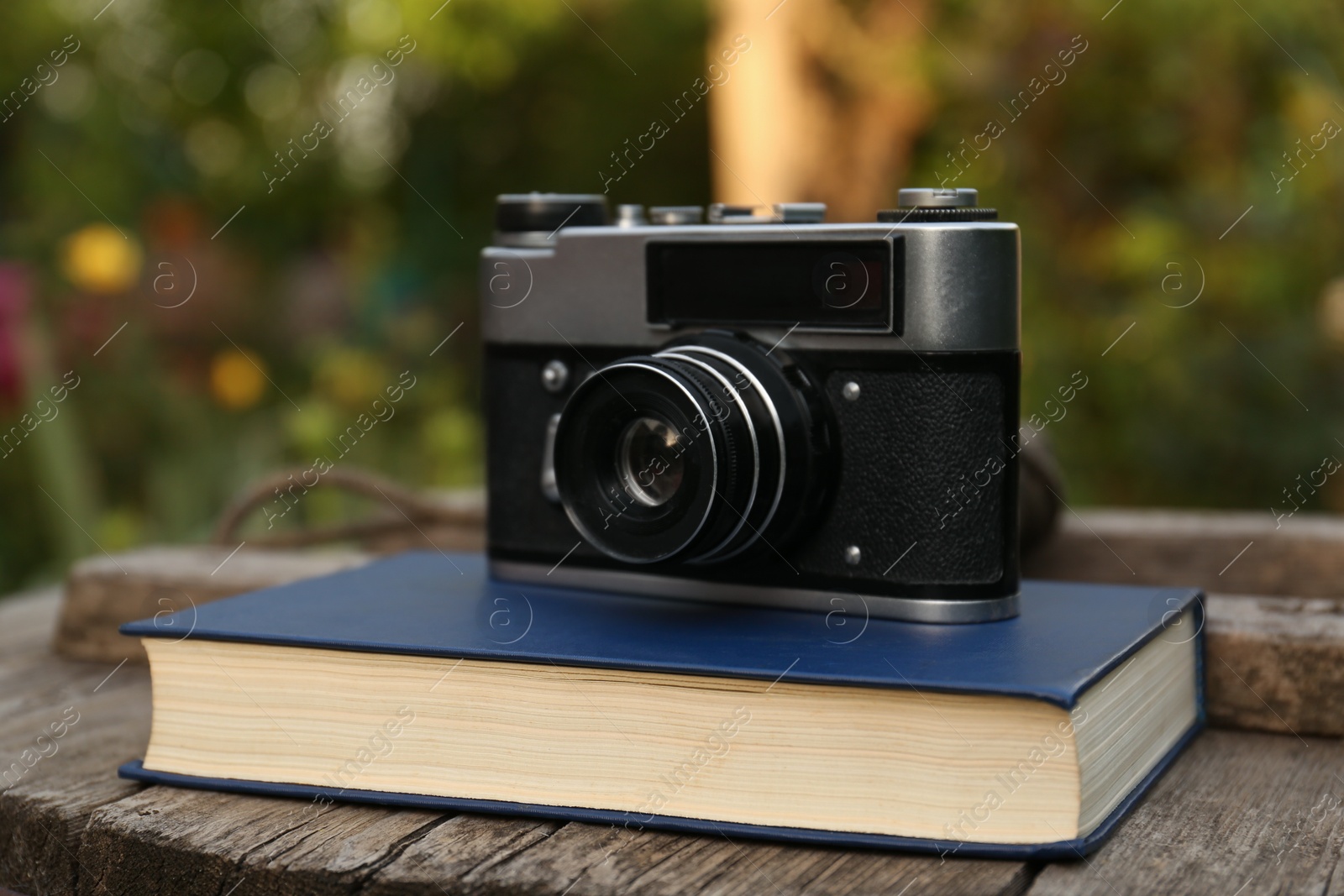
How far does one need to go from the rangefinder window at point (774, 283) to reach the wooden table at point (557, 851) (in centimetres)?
35

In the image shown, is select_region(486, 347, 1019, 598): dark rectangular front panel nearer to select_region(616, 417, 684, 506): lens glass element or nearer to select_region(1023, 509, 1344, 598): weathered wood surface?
select_region(616, 417, 684, 506): lens glass element

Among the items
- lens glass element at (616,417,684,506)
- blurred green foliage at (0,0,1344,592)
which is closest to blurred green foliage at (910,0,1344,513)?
blurred green foliage at (0,0,1344,592)

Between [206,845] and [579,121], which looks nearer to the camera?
[206,845]

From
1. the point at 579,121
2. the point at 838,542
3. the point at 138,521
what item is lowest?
the point at 138,521

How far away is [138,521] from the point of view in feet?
8.50

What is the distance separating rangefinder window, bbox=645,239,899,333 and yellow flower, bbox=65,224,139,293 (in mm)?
1466

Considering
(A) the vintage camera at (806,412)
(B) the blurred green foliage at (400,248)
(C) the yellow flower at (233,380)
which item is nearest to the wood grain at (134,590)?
(A) the vintage camera at (806,412)

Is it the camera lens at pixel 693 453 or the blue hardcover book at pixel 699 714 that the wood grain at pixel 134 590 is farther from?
the camera lens at pixel 693 453

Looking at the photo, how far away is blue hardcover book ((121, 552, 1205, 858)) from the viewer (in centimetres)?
71

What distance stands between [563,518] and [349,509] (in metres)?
1.31

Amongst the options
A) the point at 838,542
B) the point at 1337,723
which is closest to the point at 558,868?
the point at 838,542

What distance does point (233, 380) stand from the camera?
245 cm

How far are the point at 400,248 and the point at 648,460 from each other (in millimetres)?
3263

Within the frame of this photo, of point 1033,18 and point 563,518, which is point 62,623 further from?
point 1033,18
